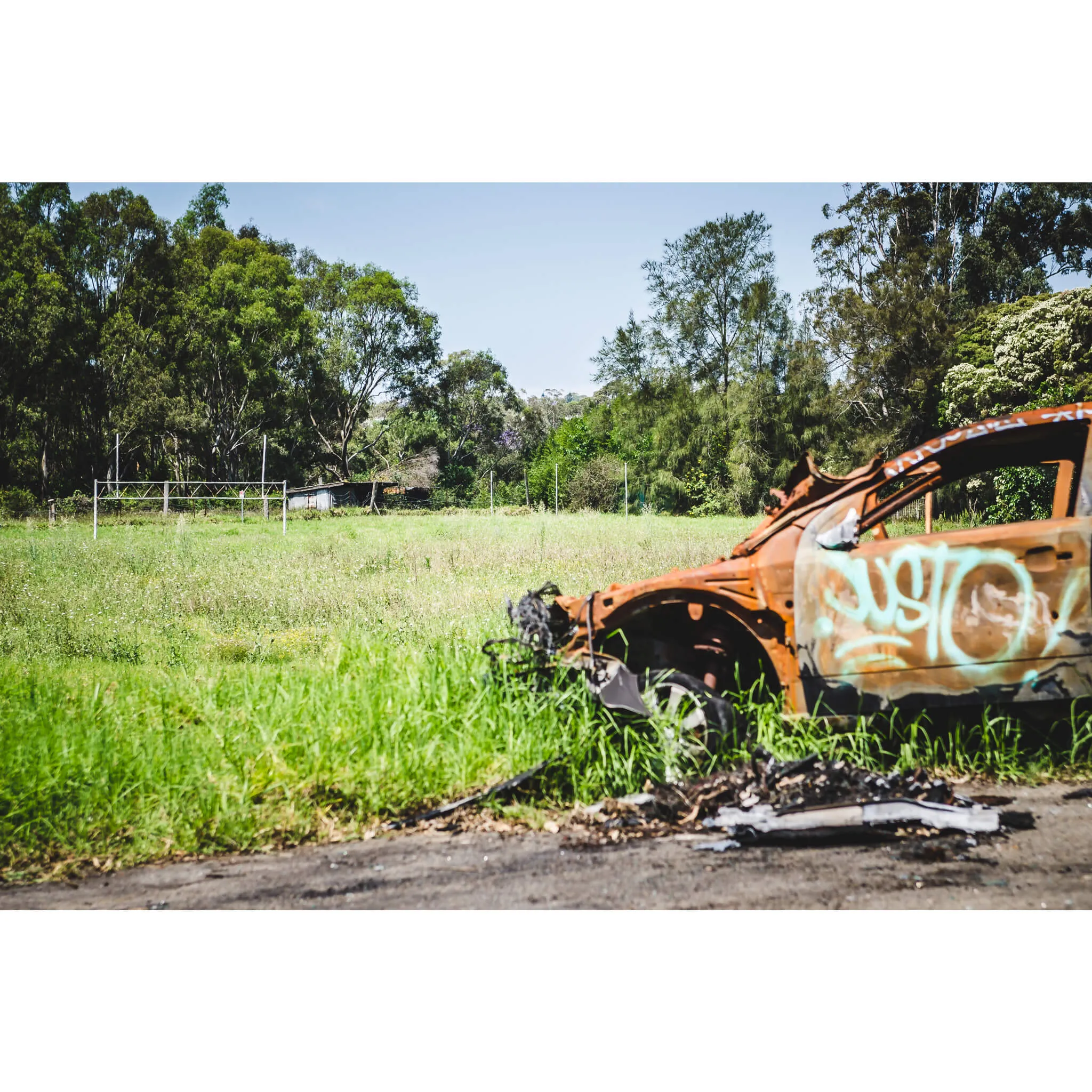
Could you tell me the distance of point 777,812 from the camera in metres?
2.86

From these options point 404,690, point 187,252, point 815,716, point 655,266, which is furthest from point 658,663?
point 187,252

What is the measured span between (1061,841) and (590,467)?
11.6 feet

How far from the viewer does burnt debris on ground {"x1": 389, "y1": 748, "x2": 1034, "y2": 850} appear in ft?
9.16

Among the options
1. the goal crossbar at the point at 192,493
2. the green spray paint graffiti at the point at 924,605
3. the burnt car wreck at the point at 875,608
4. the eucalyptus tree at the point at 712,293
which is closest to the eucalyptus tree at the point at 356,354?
the goal crossbar at the point at 192,493

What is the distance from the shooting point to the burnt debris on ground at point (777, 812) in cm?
279

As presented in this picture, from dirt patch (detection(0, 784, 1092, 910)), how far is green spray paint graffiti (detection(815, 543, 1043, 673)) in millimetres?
680

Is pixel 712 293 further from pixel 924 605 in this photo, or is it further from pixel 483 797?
pixel 483 797

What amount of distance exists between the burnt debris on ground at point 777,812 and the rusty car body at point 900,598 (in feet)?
0.93

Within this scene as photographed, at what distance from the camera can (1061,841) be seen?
2.77 meters

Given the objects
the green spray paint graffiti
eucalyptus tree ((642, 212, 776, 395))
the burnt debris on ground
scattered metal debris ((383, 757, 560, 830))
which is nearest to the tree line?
eucalyptus tree ((642, 212, 776, 395))

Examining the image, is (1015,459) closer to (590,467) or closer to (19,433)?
(590,467)

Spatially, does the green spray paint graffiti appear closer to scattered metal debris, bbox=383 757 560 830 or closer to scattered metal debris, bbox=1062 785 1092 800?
scattered metal debris, bbox=1062 785 1092 800

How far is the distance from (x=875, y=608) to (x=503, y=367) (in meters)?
3.10

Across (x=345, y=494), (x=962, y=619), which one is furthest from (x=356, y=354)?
(x=962, y=619)
